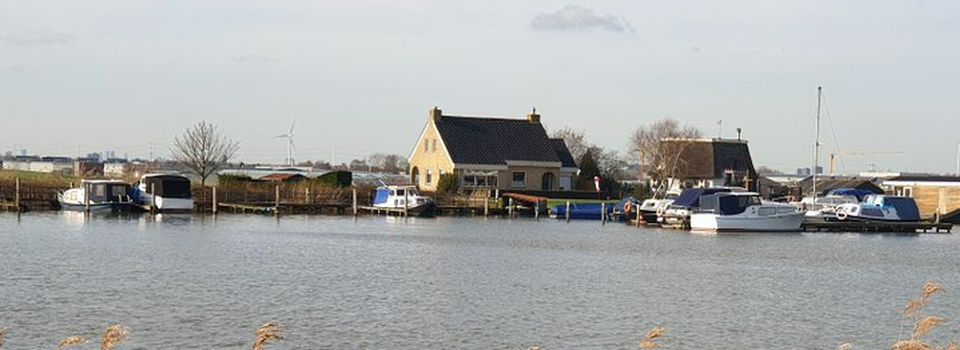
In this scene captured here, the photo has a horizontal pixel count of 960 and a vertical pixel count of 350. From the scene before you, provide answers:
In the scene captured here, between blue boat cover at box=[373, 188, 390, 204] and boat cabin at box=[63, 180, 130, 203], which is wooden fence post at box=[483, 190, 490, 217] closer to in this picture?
blue boat cover at box=[373, 188, 390, 204]

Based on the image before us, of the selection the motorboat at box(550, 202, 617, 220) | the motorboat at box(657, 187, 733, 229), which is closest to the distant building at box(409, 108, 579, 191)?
the motorboat at box(550, 202, 617, 220)

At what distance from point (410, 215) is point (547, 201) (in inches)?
407

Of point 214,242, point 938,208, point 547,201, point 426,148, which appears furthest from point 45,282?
point 938,208

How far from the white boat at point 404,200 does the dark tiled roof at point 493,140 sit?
27.2 feet

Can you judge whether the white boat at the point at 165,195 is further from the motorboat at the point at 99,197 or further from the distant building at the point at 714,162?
the distant building at the point at 714,162

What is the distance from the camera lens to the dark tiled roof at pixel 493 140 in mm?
87938

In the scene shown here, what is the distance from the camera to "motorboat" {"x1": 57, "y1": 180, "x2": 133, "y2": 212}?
73.2m

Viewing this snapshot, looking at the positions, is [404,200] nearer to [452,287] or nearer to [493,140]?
[493,140]

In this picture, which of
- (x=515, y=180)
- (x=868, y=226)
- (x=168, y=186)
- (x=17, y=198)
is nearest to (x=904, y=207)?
(x=868, y=226)

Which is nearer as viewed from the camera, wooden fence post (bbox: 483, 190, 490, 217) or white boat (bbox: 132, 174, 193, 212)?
white boat (bbox: 132, 174, 193, 212)

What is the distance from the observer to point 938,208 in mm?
86062

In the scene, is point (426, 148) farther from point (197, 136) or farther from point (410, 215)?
point (197, 136)

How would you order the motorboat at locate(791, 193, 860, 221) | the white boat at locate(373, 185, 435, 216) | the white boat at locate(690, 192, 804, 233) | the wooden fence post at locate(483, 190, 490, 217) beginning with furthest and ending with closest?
the wooden fence post at locate(483, 190, 490, 217)
the white boat at locate(373, 185, 435, 216)
the motorboat at locate(791, 193, 860, 221)
the white boat at locate(690, 192, 804, 233)

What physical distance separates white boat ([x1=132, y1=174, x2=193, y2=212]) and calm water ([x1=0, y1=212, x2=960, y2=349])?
10.0m
